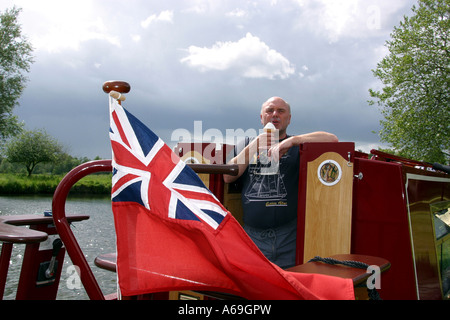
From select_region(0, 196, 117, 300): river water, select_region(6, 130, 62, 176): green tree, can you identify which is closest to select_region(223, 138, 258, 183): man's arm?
select_region(0, 196, 117, 300): river water

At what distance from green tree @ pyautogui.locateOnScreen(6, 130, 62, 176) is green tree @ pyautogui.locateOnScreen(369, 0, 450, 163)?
37.5 meters

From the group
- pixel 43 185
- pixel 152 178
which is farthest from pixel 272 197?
pixel 43 185

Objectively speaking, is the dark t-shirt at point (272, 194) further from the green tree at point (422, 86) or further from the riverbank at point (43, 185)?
the riverbank at point (43, 185)

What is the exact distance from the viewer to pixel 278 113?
2.92m

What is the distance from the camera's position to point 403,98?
20.1 meters

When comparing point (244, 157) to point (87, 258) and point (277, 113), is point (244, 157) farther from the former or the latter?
point (87, 258)

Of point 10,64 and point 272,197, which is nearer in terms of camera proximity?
point 272,197

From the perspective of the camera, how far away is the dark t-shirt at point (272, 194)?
104 inches

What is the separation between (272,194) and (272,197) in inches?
0.8

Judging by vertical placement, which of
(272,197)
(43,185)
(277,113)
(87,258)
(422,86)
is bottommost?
(87,258)

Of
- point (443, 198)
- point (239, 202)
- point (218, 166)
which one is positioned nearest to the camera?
point (218, 166)

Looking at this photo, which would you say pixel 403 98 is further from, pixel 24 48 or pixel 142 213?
pixel 24 48

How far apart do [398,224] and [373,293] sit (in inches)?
33.5
